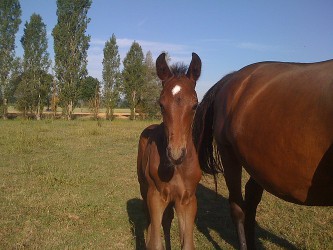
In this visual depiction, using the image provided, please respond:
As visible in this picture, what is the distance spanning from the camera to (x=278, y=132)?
2.46m

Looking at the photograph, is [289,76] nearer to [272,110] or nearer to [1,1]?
[272,110]

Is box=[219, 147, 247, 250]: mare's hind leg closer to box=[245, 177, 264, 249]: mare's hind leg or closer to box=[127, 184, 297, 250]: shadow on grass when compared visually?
box=[245, 177, 264, 249]: mare's hind leg

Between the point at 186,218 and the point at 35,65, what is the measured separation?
3156 cm

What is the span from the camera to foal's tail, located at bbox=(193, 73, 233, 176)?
3.75m

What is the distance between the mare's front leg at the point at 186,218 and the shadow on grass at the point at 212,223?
1.23 meters

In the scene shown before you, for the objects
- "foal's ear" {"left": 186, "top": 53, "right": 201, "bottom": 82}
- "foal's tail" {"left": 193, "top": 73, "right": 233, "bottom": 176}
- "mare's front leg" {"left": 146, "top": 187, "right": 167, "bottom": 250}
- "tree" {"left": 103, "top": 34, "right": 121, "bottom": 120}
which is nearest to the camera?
"mare's front leg" {"left": 146, "top": 187, "right": 167, "bottom": 250}

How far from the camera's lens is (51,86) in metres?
33.4

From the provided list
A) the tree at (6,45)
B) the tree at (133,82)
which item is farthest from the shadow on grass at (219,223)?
the tree at (133,82)

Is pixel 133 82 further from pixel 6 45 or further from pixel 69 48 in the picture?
pixel 6 45

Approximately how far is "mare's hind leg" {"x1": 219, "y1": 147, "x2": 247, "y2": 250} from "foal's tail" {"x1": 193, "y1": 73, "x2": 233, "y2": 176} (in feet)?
1.24

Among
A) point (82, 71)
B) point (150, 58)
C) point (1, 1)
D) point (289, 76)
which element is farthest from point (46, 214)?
point (150, 58)

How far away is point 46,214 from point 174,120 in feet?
10.4

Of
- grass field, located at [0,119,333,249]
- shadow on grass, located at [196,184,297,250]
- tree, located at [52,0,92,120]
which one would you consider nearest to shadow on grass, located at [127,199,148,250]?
grass field, located at [0,119,333,249]

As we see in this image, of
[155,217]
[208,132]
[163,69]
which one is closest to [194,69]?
[163,69]
